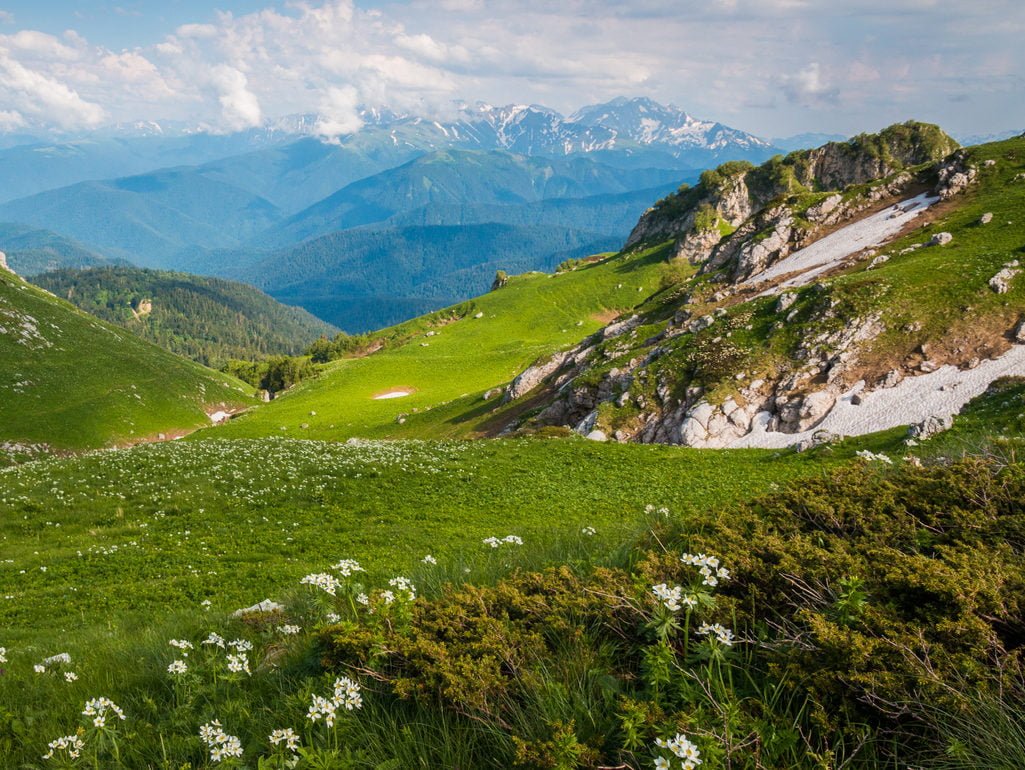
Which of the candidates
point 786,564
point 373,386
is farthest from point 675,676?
point 373,386

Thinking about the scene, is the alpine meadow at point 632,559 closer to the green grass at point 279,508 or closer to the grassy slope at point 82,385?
the green grass at point 279,508

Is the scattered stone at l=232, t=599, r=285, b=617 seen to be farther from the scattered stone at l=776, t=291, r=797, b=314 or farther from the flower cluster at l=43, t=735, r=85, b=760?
the scattered stone at l=776, t=291, r=797, b=314

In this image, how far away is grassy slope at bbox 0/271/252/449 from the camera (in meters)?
78.2

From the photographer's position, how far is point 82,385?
89.1m

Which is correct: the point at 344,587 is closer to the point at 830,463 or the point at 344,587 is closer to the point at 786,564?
the point at 786,564

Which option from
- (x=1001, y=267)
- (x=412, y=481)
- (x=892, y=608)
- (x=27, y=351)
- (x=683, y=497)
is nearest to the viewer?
(x=892, y=608)

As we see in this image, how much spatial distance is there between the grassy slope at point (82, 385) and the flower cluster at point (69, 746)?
298 feet

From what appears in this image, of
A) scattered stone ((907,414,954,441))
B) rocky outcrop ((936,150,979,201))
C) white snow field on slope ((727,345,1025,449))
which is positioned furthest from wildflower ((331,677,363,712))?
rocky outcrop ((936,150,979,201))

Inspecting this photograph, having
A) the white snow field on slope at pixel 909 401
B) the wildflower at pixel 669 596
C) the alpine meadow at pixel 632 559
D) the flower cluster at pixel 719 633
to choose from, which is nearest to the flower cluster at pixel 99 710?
the alpine meadow at pixel 632 559

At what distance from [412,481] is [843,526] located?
19849 millimetres

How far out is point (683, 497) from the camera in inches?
821

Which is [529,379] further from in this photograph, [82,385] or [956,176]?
[82,385]

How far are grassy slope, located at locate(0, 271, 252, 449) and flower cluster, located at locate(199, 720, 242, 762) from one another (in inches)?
3607

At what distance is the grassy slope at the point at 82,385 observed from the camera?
257 feet
